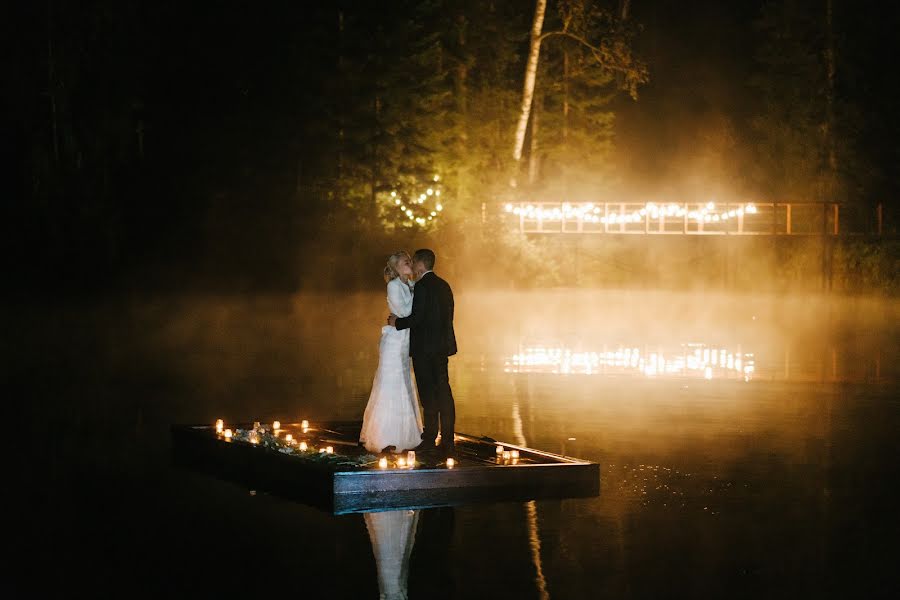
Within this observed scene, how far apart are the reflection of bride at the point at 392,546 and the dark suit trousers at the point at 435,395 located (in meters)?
2.08

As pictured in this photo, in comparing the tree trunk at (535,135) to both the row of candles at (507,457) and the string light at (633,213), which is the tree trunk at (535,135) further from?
the row of candles at (507,457)

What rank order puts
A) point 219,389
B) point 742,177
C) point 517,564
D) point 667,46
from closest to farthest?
point 517,564 < point 219,389 < point 742,177 < point 667,46

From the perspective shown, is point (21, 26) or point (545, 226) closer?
point (21, 26)

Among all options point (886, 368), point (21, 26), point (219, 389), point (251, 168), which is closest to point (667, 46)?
point (251, 168)

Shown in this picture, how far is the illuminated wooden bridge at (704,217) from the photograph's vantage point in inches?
2020

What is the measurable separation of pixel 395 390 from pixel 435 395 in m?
0.48

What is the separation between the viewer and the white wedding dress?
12867 millimetres

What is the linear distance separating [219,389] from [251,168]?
26.4m

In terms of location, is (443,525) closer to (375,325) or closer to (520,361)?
(520,361)

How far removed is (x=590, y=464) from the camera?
38.3ft

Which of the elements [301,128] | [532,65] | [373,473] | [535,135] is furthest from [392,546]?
[535,135]

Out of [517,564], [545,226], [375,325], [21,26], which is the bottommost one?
[517,564]

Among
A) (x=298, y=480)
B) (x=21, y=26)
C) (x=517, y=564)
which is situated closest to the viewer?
(x=517, y=564)

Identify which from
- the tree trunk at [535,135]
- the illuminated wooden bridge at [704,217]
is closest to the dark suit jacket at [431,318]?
the illuminated wooden bridge at [704,217]
